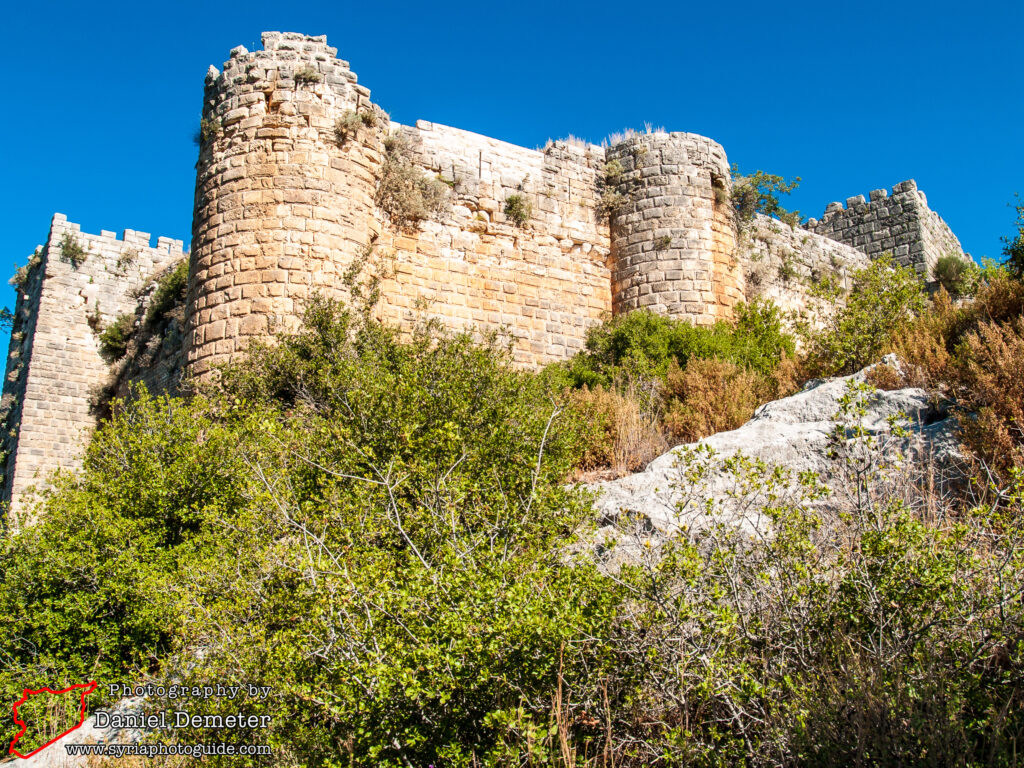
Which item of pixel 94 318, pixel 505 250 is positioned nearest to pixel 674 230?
pixel 505 250

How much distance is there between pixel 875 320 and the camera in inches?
355

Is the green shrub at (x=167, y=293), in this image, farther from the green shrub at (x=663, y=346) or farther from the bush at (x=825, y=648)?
the bush at (x=825, y=648)

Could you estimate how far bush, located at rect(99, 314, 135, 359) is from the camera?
15398 mm

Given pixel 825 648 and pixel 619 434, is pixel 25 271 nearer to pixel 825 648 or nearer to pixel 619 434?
pixel 619 434

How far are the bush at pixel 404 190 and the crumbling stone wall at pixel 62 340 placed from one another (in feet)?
22.9

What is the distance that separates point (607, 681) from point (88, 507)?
493 centimetres

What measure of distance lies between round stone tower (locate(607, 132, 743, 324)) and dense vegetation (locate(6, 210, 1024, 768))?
436 centimetres

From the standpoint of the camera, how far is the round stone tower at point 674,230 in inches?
493

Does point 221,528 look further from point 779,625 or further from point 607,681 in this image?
point 779,625

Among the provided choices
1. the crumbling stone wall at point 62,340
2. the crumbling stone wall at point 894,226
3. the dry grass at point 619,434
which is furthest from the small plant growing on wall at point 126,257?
the crumbling stone wall at point 894,226

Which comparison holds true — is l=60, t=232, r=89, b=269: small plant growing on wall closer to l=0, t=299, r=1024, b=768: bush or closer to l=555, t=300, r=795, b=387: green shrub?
l=555, t=300, r=795, b=387: green shrub

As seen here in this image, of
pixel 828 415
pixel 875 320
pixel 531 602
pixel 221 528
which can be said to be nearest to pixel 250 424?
pixel 221 528

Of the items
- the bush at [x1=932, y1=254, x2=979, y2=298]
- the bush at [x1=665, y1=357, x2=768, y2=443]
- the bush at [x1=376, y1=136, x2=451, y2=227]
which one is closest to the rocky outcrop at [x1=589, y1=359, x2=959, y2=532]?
the bush at [x1=665, y1=357, x2=768, y2=443]

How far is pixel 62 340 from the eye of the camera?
50.1ft
